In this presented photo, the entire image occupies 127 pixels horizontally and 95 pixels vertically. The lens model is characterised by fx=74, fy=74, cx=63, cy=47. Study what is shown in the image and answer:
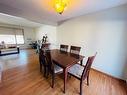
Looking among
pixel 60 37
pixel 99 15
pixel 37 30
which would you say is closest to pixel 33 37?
pixel 37 30

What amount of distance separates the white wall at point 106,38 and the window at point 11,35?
6.10m

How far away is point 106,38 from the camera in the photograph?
8.14 feet

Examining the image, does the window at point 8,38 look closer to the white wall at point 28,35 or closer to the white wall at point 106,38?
the white wall at point 28,35

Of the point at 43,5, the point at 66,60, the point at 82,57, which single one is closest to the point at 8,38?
the point at 43,5

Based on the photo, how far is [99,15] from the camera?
2627 mm

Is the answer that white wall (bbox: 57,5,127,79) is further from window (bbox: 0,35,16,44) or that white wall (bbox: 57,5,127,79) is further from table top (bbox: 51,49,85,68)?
window (bbox: 0,35,16,44)

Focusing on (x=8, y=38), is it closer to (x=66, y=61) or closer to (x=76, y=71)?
(x=66, y=61)

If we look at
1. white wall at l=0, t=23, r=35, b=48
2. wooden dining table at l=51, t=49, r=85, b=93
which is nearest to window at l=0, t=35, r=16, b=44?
white wall at l=0, t=23, r=35, b=48

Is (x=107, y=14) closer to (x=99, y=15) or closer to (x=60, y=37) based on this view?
(x=99, y=15)

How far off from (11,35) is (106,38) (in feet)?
24.7

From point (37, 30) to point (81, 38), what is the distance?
6079 mm

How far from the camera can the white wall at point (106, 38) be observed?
217 centimetres

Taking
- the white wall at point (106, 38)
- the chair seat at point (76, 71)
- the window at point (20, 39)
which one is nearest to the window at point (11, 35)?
the window at point (20, 39)

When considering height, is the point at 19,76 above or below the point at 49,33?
below
